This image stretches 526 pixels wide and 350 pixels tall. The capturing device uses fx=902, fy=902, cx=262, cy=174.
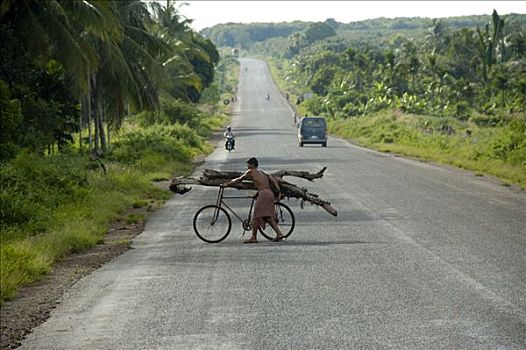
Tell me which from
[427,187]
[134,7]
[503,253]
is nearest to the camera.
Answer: [503,253]

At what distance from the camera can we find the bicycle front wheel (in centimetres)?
1534

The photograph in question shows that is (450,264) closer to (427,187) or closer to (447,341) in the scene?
(447,341)

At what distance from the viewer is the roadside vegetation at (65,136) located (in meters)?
15.5

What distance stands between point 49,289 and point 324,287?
350 cm

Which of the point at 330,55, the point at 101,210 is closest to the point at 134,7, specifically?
the point at 101,210

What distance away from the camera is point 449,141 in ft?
149

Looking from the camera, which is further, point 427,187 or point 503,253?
point 427,187

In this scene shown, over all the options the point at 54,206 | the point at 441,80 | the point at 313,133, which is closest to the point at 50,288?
the point at 54,206

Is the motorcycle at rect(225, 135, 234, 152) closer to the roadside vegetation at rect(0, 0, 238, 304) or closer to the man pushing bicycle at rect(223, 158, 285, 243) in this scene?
the roadside vegetation at rect(0, 0, 238, 304)

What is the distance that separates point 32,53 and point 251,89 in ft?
420

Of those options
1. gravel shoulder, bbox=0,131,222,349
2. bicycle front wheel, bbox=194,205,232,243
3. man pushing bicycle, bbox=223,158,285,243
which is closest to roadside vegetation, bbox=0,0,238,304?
gravel shoulder, bbox=0,131,222,349

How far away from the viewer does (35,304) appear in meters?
10.4

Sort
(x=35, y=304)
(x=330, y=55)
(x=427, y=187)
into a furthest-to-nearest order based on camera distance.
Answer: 1. (x=330, y=55)
2. (x=427, y=187)
3. (x=35, y=304)

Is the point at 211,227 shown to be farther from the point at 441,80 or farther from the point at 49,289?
the point at 441,80
